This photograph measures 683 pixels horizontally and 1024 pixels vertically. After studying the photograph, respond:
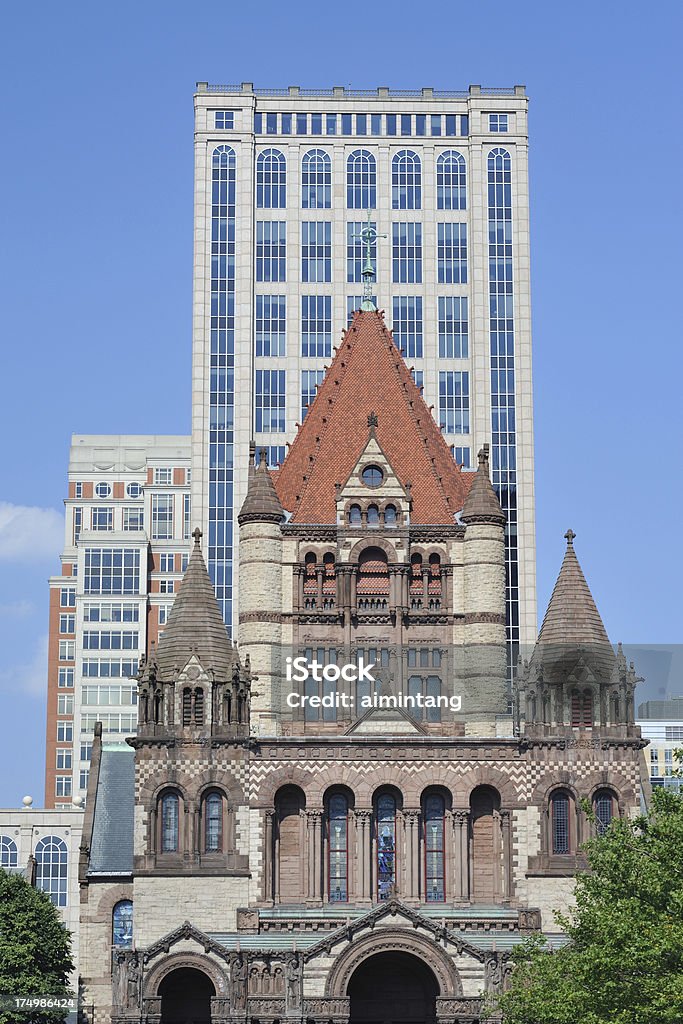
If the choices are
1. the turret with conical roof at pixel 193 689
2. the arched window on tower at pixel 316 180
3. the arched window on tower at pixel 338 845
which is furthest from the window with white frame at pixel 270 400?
the arched window on tower at pixel 338 845

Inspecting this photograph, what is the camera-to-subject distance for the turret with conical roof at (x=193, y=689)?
97562mm

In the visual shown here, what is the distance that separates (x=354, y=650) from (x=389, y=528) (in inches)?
279

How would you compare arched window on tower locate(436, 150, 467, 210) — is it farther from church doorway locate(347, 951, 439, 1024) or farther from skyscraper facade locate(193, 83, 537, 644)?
church doorway locate(347, 951, 439, 1024)

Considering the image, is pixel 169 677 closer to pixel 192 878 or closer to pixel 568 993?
pixel 192 878

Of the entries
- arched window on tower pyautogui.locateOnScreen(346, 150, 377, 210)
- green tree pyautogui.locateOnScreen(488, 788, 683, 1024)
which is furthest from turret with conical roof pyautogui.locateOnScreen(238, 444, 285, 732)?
arched window on tower pyautogui.locateOnScreen(346, 150, 377, 210)

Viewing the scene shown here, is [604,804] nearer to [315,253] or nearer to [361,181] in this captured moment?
[315,253]

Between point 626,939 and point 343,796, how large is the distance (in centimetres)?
2988

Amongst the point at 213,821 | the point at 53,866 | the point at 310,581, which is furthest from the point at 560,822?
the point at 53,866

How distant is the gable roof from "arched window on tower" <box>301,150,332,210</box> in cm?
5714

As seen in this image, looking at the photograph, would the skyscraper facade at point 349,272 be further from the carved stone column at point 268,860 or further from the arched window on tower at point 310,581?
the carved stone column at point 268,860

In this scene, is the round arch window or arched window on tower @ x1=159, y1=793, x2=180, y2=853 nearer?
arched window on tower @ x1=159, y1=793, x2=180, y2=853

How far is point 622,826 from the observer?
75938 mm

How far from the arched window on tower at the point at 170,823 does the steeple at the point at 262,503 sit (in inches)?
736

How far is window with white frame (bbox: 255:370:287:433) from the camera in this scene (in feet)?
568
